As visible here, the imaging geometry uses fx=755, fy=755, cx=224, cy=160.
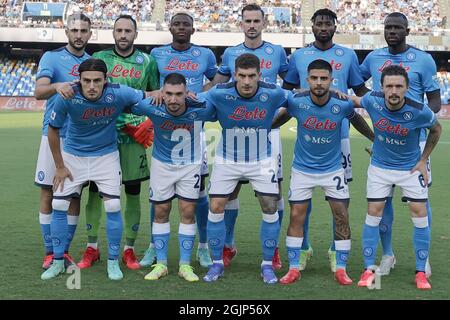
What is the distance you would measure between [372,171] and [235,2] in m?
35.3

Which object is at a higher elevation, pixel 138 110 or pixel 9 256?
pixel 138 110

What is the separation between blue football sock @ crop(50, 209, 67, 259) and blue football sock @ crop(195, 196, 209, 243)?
126 cm

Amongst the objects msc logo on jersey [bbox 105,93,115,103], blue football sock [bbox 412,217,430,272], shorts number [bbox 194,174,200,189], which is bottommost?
blue football sock [bbox 412,217,430,272]

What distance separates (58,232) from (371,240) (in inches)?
100.0

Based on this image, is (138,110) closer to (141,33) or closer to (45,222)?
(45,222)

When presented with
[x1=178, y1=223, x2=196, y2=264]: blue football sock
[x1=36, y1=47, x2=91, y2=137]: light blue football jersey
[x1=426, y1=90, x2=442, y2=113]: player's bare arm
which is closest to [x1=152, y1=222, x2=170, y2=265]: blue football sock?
[x1=178, y1=223, x2=196, y2=264]: blue football sock

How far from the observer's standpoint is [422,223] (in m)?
5.97

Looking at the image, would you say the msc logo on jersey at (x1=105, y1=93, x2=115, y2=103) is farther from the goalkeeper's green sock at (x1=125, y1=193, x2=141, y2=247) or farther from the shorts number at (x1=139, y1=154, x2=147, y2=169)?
the goalkeeper's green sock at (x1=125, y1=193, x2=141, y2=247)

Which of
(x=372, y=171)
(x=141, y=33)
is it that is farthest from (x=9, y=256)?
(x=141, y=33)

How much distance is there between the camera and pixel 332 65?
6.72 metres

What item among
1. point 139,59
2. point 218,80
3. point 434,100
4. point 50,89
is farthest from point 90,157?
point 434,100

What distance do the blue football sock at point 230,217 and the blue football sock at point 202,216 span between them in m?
0.20

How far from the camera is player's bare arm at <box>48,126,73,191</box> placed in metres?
6.07

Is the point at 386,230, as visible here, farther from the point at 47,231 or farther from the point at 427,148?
the point at 47,231
